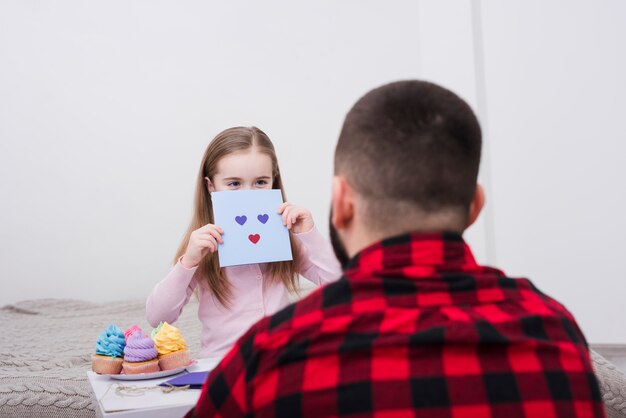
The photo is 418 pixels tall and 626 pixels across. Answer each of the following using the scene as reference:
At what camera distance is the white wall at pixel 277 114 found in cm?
329

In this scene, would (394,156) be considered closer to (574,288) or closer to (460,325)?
(460,325)

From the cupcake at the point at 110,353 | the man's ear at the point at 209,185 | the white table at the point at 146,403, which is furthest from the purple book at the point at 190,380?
the man's ear at the point at 209,185

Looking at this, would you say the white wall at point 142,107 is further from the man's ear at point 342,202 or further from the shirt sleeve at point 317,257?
the man's ear at point 342,202

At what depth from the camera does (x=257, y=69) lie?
12.4 ft

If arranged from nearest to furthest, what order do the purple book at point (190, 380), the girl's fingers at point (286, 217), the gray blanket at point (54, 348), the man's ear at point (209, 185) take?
the purple book at point (190, 380) < the gray blanket at point (54, 348) < the girl's fingers at point (286, 217) < the man's ear at point (209, 185)

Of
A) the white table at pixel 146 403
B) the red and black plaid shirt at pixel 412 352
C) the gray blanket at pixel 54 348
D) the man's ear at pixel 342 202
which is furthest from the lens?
the gray blanket at pixel 54 348

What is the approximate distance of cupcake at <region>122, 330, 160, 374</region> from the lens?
4.02ft

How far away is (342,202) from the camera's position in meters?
0.84

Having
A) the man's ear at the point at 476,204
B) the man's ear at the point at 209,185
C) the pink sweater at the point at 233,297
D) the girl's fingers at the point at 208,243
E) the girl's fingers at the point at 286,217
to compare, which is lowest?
the pink sweater at the point at 233,297

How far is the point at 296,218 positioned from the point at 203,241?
25 centimetres

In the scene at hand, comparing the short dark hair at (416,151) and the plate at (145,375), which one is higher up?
the short dark hair at (416,151)

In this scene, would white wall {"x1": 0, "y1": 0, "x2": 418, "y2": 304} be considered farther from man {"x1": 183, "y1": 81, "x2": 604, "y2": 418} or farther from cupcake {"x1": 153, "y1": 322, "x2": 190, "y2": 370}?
man {"x1": 183, "y1": 81, "x2": 604, "y2": 418}

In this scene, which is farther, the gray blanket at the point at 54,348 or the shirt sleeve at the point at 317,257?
the shirt sleeve at the point at 317,257

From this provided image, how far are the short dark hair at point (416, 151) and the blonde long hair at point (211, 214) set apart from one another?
0.96m
